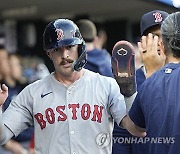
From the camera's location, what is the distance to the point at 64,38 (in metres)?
4.84

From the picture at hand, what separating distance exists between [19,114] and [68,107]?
0.36 metres

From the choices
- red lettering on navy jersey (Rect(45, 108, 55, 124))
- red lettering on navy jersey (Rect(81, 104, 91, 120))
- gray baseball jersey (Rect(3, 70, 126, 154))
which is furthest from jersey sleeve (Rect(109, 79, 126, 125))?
red lettering on navy jersey (Rect(45, 108, 55, 124))

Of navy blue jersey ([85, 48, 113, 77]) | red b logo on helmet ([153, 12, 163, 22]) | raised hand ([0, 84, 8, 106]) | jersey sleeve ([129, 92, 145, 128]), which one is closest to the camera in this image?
jersey sleeve ([129, 92, 145, 128])

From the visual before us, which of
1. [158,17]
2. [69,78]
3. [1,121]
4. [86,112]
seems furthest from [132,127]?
[158,17]

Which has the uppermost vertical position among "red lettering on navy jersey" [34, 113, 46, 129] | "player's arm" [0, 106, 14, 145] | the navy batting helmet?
the navy batting helmet

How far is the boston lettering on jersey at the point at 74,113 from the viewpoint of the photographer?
4.79 m

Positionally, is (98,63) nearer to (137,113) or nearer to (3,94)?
(3,94)

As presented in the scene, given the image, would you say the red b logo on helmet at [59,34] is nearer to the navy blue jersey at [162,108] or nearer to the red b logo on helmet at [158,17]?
the navy blue jersey at [162,108]

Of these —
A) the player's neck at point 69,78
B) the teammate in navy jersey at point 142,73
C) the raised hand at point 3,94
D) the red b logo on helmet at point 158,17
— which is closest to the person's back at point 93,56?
the teammate in navy jersey at point 142,73

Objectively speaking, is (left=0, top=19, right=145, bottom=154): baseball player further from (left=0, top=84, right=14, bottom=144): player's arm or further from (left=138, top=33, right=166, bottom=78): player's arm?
(left=138, top=33, right=166, bottom=78): player's arm

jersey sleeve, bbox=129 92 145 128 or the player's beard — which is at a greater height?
the player's beard

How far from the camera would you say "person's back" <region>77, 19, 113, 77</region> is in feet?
22.4

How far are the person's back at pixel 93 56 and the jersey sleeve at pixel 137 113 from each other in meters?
2.20

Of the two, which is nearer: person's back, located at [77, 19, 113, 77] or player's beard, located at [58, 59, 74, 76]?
player's beard, located at [58, 59, 74, 76]
